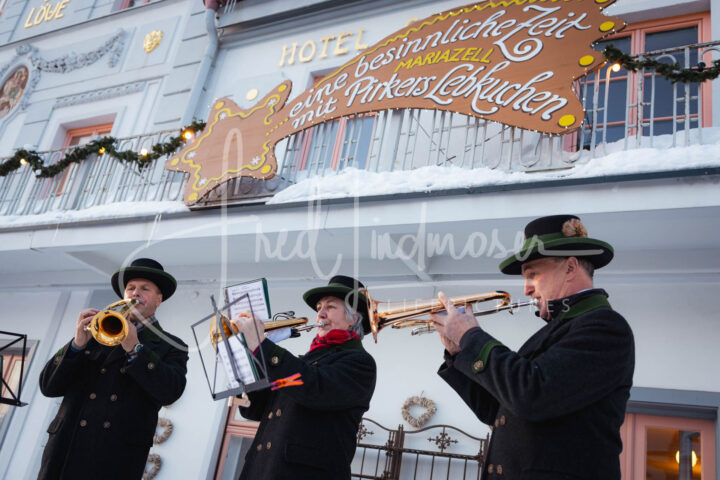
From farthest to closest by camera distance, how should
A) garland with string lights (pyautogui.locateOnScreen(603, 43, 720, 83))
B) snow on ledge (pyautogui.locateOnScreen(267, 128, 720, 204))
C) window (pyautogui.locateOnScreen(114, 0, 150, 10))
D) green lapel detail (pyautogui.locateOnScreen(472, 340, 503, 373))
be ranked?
window (pyautogui.locateOnScreen(114, 0, 150, 10)) < garland with string lights (pyautogui.locateOnScreen(603, 43, 720, 83)) < snow on ledge (pyautogui.locateOnScreen(267, 128, 720, 204)) < green lapel detail (pyautogui.locateOnScreen(472, 340, 503, 373))

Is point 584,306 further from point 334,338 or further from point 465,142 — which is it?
point 465,142

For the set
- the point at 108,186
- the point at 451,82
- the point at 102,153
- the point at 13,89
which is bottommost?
the point at 108,186

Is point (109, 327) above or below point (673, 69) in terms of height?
below

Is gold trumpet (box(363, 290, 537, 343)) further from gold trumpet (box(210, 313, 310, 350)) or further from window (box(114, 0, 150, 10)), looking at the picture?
window (box(114, 0, 150, 10))

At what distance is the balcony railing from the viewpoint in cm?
490

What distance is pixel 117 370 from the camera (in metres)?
3.67

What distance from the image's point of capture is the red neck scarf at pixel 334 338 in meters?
3.34

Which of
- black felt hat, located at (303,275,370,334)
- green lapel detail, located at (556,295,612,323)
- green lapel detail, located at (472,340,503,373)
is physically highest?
black felt hat, located at (303,275,370,334)

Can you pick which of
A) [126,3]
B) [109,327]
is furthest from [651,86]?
[126,3]

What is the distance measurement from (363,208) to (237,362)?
2863 millimetres

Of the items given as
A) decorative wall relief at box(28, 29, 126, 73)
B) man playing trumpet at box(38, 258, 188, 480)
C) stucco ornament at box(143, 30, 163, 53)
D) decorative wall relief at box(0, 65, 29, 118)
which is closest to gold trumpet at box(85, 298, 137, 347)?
man playing trumpet at box(38, 258, 188, 480)

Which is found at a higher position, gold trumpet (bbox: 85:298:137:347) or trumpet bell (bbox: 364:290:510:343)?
trumpet bell (bbox: 364:290:510:343)

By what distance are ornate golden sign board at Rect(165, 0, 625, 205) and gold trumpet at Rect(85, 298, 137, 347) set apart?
9.55 feet

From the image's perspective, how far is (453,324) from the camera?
2.41 meters
